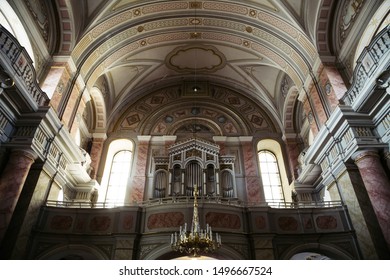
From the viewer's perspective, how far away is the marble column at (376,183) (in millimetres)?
6849

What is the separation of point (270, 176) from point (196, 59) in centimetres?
728

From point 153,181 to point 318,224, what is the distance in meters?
6.73

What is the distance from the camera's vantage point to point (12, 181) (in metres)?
7.20

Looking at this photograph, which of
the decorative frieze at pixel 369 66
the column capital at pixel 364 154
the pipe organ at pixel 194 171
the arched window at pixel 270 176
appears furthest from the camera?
the arched window at pixel 270 176

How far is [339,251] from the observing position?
8.22 metres

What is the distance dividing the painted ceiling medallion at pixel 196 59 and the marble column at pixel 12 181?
8830mm

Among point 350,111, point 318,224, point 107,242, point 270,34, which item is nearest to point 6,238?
point 107,242

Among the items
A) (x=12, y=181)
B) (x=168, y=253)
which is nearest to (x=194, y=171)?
(x=168, y=253)

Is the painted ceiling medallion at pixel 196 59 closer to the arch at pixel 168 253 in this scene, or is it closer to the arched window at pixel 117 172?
the arched window at pixel 117 172

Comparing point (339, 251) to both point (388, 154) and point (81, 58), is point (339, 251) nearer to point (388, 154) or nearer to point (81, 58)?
point (388, 154)

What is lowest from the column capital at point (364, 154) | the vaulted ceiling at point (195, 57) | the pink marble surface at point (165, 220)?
the pink marble surface at point (165, 220)

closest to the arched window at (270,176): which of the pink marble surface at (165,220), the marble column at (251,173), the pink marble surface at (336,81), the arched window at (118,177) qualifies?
the marble column at (251,173)

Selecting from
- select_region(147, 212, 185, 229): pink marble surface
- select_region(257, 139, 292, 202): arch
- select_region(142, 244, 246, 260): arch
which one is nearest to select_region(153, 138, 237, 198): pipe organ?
select_region(147, 212, 185, 229): pink marble surface

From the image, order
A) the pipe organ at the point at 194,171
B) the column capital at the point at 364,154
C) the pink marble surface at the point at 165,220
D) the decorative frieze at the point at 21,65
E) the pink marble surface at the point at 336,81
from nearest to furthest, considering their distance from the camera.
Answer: the decorative frieze at the point at 21,65, the column capital at the point at 364,154, the pink marble surface at the point at 165,220, the pink marble surface at the point at 336,81, the pipe organ at the point at 194,171
